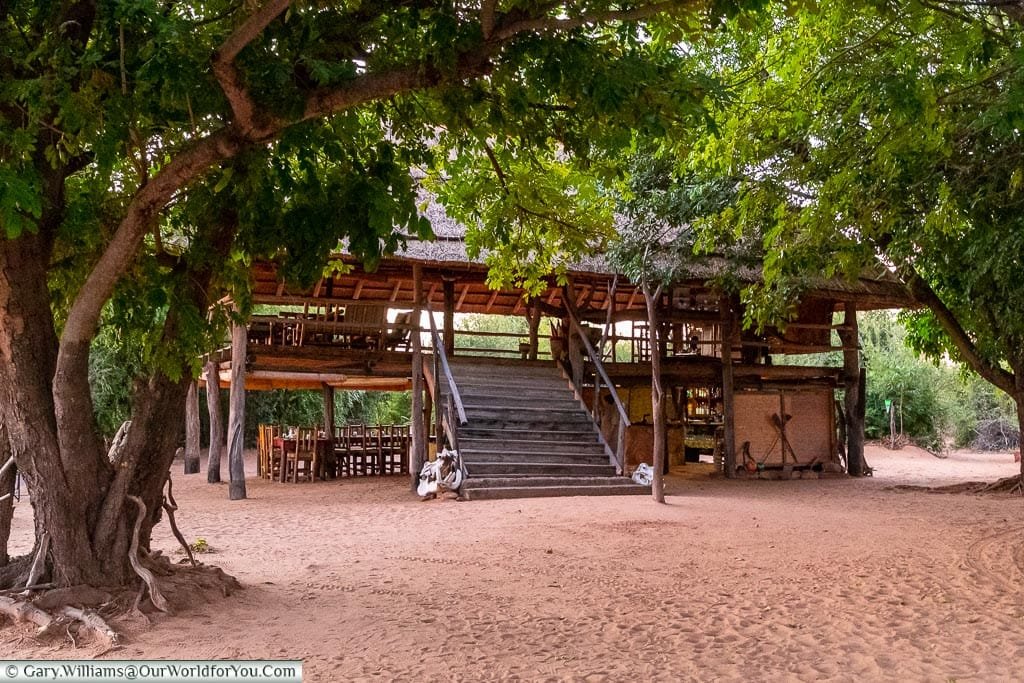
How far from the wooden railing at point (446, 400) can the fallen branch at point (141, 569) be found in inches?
265

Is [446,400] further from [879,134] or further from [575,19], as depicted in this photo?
[575,19]

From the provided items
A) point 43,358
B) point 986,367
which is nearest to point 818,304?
point 986,367

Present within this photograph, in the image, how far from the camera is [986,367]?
1291 centimetres

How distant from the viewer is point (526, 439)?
41.9 ft

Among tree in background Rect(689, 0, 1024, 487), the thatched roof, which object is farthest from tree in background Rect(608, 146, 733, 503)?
tree in background Rect(689, 0, 1024, 487)

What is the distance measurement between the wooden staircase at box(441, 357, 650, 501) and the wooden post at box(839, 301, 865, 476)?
230 inches

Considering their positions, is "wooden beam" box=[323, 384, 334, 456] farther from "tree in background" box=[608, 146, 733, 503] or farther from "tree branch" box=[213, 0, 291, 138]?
"tree branch" box=[213, 0, 291, 138]

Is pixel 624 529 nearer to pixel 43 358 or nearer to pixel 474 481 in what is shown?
pixel 474 481

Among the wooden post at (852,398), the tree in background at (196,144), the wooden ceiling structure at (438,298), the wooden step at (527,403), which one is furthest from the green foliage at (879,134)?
the wooden post at (852,398)

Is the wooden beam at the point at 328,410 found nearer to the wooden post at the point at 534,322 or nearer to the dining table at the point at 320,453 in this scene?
the dining table at the point at 320,453

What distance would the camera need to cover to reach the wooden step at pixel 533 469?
38.7 feet

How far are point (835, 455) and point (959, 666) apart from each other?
1274cm

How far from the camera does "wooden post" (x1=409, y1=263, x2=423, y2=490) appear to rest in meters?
12.8

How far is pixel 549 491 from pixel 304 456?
629 cm
